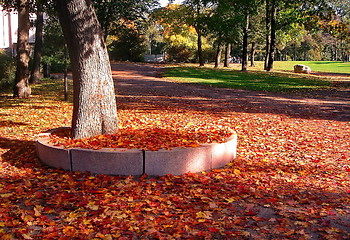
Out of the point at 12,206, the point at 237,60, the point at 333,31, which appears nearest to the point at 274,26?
the point at 333,31

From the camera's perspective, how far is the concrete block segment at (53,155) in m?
5.42

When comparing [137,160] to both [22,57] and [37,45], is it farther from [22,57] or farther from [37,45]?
[37,45]

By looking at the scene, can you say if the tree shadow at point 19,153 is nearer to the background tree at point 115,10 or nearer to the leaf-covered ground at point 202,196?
the leaf-covered ground at point 202,196

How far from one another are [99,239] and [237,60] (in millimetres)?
68859

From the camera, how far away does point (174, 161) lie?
5203 mm

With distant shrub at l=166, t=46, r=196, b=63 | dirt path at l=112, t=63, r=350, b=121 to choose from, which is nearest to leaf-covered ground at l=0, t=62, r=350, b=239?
dirt path at l=112, t=63, r=350, b=121

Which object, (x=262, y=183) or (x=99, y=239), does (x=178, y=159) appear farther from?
(x=99, y=239)

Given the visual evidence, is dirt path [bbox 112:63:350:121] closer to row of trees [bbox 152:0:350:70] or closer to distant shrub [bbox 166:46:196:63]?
row of trees [bbox 152:0:350:70]

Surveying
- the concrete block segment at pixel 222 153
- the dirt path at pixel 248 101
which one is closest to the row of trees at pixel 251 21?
the dirt path at pixel 248 101

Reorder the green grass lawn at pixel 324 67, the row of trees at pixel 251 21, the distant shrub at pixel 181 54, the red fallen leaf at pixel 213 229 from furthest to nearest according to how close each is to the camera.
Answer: the distant shrub at pixel 181 54, the green grass lawn at pixel 324 67, the row of trees at pixel 251 21, the red fallen leaf at pixel 213 229

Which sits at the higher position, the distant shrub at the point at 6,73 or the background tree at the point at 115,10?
the background tree at the point at 115,10

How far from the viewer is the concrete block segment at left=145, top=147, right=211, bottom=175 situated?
515 centimetres

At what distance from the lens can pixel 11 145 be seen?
277 inches

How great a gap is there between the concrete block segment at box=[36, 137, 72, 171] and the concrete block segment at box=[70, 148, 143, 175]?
0.82 feet
